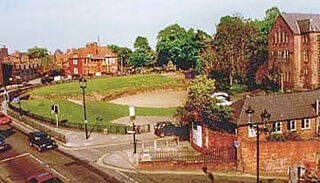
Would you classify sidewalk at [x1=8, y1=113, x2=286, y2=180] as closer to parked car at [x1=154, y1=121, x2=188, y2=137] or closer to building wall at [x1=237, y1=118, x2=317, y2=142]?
parked car at [x1=154, y1=121, x2=188, y2=137]

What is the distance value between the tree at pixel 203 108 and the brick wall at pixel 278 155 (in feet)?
10.7

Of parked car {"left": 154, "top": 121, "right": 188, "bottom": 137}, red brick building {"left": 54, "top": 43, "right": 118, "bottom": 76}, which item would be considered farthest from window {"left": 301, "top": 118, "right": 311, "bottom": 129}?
red brick building {"left": 54, "top": 43, "right": 118, "bottom": 76}

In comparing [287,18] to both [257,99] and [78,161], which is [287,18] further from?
[78,161]

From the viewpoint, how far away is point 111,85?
81.4m

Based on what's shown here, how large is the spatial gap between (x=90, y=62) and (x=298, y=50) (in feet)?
209

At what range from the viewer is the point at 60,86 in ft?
248

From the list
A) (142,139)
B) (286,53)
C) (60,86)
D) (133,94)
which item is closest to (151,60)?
(133,94)

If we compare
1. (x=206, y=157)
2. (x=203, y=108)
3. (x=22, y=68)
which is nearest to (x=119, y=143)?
(x=203, y=108)

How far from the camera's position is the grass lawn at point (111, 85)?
2718 inches

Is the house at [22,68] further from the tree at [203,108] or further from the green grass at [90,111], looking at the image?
the tree at [203,108]

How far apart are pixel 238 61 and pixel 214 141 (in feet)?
124

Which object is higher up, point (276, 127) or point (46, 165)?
point (276, 127)

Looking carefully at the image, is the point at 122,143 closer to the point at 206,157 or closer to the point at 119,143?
the point at 119,143

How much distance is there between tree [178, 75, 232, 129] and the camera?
104 feet
